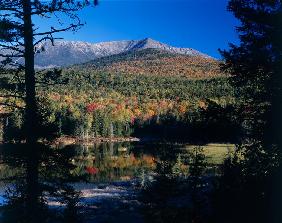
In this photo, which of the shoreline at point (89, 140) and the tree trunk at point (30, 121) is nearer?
the tree trunk at point (30, 121)

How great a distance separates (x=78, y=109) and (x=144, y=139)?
83.5 feet

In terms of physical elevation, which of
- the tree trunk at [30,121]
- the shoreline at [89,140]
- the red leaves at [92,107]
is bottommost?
the shoreline at [89,140]

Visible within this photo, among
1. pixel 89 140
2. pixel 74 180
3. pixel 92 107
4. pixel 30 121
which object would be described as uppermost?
pixel 92 107

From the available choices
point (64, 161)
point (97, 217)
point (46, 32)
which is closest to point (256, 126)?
point (64, 161)

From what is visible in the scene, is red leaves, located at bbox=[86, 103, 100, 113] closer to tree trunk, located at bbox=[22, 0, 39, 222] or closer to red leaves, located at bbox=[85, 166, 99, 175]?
red leaves, located at bbox=[85, 166, 99, 175]

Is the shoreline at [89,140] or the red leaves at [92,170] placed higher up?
the shoreline at [89,140]

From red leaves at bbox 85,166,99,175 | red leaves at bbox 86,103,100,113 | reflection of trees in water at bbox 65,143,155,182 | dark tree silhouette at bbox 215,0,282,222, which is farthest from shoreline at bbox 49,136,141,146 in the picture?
dark tree silhouette at bbox 215,0,282,222

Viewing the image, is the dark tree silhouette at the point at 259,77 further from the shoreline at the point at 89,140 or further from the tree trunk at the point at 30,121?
the shoreline at the point at 89,140

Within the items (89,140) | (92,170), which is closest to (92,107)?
(89,140)

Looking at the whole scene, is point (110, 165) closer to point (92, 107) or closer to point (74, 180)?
point (74, 180)

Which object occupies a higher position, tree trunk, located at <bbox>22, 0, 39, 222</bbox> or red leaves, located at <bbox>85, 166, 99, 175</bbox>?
tree trunk, located at <bbox>22, 0, 39, 222</bbox>

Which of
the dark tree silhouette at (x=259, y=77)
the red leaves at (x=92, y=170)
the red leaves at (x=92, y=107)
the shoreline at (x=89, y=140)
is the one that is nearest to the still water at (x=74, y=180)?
the red leaves at (x=92, y=170)

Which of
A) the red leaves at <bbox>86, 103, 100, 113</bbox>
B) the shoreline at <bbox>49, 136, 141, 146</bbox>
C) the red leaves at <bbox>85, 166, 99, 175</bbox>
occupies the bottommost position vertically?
the red leaves at <bbox>85, 166, 99, 175</bbox>

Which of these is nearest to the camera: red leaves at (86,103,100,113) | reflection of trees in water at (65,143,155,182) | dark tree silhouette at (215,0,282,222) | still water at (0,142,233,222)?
still water at (0,142,233,222)
